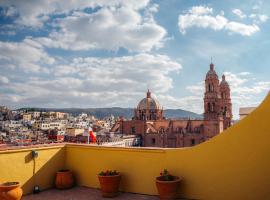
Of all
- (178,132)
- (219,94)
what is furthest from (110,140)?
(219,94)

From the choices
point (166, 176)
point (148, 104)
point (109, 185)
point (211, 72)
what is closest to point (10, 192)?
point (109, 185)

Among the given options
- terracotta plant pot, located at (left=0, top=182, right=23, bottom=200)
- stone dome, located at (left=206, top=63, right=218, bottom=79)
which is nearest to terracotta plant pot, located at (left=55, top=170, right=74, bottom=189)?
terracotta plant pot, located at (left=0, top=182, right=23, bottom=200)

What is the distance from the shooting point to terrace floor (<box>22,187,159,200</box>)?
7.44 metres

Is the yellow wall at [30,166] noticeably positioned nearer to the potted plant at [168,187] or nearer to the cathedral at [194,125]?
the potted plant at [168,187]

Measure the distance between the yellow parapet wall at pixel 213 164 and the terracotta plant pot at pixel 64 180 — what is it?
57 cm

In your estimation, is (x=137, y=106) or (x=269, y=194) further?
(x=137, y=106)

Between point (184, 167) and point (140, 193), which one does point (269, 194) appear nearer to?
point (184, 167)

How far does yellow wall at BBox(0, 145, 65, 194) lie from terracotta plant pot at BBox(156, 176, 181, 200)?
3898 mm

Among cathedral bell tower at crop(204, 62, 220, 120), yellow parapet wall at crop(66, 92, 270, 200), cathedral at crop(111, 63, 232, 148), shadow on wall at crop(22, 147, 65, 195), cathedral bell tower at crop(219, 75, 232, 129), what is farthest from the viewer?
cathedral bell tower at crop(219, 75, 232, 129)

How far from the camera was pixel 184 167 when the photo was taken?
23.4 feet

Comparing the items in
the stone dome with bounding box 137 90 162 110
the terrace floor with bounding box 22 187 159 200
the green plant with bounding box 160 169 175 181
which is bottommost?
the terrace floor with bounding box 22 187 159 200

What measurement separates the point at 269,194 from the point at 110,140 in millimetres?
46533

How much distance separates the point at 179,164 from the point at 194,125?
53.7 meters

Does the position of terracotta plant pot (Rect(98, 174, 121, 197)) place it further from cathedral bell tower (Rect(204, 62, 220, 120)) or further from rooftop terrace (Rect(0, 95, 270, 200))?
cathedral bell tower (Rect(204, 62, 220, 120))
